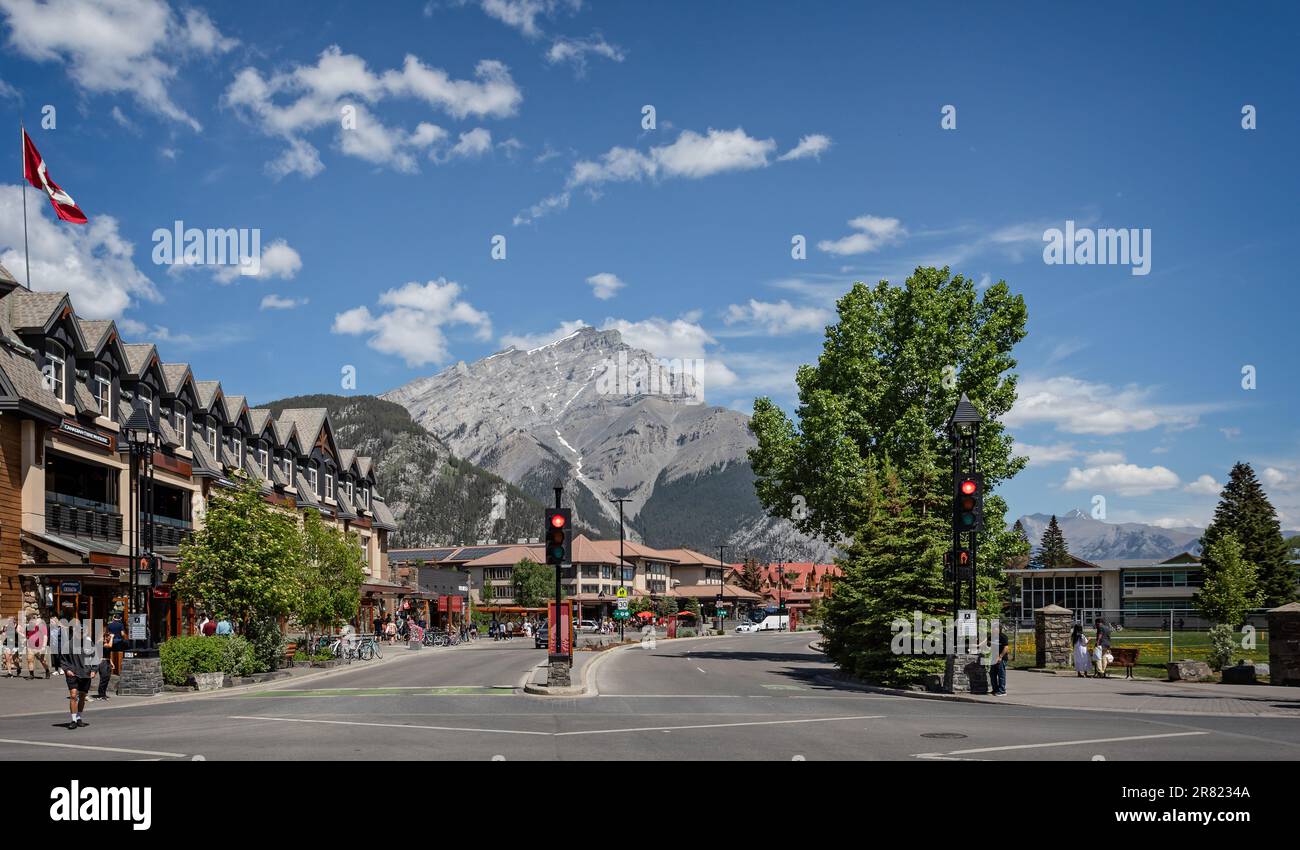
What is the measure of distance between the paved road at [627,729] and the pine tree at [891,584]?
2313 mm

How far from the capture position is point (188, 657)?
28.1 meters

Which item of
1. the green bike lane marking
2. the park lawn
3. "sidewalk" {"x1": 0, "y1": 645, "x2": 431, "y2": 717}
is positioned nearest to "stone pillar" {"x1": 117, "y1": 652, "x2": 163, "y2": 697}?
"sidewalk" {"x1": 0, "y1": 645, "x2": 431, "y2": 717}

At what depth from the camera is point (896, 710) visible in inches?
885

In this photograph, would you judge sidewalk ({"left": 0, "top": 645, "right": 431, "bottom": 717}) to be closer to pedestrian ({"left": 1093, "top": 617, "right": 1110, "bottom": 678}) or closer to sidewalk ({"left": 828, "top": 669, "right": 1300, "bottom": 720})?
sidewalk ({"left": 828, "top": 669, "right": 1300, "bottom": 720})

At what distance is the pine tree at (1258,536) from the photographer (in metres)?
80.8

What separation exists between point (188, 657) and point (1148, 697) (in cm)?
2494

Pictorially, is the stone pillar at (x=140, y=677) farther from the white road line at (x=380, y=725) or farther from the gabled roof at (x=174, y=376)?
the gabled roof at (x=174, y=376)

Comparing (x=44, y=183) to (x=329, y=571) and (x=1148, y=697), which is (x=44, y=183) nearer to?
(x=329, y=571)

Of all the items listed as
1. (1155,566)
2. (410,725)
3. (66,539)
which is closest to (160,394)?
(66,539)

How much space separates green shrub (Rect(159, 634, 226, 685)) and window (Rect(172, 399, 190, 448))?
2133cm

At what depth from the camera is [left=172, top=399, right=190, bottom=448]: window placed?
47719 mm

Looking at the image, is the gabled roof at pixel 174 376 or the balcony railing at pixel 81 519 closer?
the balcony railing at pixel 81 519

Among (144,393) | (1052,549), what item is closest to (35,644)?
(144,393)

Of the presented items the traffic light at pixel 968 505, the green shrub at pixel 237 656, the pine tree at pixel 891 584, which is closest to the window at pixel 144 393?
the green shrub at pixel 237 656
